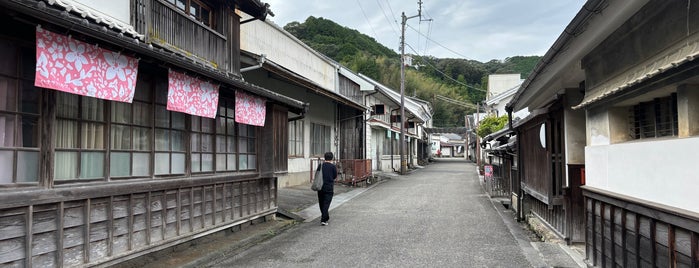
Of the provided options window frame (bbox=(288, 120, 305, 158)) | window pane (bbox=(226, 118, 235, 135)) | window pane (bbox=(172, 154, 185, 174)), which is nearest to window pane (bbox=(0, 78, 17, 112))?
window pane (bbox=(172, 154, 185, 174))

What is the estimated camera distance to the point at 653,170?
4.27 meters

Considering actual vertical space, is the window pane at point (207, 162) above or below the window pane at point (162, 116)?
below

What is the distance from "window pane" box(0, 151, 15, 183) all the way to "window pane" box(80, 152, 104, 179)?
865 millimetres

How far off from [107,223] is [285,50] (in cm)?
1270

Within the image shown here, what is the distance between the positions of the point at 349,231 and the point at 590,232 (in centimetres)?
504

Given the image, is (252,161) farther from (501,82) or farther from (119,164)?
(501,82)

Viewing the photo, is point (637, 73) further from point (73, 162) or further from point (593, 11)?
point (73, 162)

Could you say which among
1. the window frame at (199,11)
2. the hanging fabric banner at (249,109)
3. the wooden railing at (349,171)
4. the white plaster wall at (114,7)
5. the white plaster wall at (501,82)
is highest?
the white plaster wall at (501,82)

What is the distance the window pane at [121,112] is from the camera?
5.83 metres

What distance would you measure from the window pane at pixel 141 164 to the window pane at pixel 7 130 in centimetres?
Result: 177

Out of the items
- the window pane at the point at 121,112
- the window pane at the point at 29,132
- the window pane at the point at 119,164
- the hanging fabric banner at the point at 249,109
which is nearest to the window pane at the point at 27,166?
the window pane at the point at 29,132

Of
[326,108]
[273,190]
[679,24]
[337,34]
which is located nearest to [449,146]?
[337,34]

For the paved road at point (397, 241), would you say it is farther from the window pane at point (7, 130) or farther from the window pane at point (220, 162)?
the window pane at point (7, 130)

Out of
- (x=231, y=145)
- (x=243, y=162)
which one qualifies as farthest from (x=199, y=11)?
(x=243, y=162)
